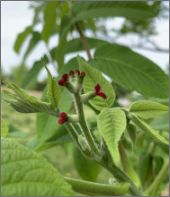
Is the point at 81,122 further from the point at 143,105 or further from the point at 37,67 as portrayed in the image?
the point at 37,67

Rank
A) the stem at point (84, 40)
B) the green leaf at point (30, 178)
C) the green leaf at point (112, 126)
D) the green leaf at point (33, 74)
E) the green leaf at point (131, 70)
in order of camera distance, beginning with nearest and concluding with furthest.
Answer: the green leaf at point (30, 178) → the green leaf at point (112, 126) → the green leaf at point (131, 70) → the stem at point (84, 40) → the green leaf at point (33, 74)

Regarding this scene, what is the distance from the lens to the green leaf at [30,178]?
0.42 m

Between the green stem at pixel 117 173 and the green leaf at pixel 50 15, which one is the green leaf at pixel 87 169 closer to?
the green leaf at pixel 50 15

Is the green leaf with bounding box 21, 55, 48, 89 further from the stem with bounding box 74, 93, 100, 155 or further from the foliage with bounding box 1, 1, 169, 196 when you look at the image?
the stem with bounding box 74, 93, 100, 155

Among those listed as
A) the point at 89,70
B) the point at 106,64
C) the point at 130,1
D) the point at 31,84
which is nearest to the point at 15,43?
the point at 31,84

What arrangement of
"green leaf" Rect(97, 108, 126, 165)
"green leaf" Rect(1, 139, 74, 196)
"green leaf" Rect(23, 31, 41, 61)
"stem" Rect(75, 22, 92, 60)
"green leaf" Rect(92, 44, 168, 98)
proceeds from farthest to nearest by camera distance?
"green leaf" Rect(23, 31, 41, 61)
"stem" Rect(75, 22, 92, 60)
"green leaf" Rect(92, 44, 168, 98)
"green leaf" Rect(97, 108, 126, 165)
"green leaf" Rect(1, 139, 74, 196)

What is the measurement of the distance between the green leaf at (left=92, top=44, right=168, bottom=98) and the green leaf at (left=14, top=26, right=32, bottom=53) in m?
0.46

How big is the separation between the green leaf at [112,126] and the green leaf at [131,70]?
1.36 ft

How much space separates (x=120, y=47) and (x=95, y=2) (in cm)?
28

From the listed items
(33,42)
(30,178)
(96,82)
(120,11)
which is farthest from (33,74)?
(30,178)

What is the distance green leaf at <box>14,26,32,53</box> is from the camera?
1.54 meters

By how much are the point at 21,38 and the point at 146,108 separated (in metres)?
0.98

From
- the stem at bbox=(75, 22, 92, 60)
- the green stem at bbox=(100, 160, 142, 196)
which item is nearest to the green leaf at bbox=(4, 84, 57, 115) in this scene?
the green stem at bbox=(100, 160, 142, 196)

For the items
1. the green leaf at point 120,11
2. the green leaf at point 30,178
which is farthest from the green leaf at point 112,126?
the green leaf at point 120,11
